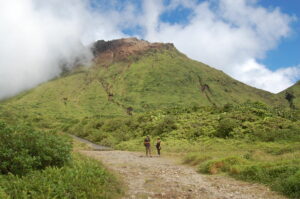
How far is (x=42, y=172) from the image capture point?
10953 mm

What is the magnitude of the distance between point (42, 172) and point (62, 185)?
167 cm

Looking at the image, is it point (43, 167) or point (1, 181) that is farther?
point (43, 167)

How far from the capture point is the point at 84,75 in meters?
175

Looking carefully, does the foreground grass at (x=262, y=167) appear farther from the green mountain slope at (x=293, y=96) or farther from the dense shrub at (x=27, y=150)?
the green mountain slope at (x=293, y=96)

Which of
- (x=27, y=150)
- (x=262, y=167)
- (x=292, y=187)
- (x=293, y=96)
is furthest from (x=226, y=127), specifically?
(x=293, y=96)

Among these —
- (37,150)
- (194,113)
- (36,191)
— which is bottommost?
(36,191)

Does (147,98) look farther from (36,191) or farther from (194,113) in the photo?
(36,191)

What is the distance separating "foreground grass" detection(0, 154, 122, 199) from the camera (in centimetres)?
893

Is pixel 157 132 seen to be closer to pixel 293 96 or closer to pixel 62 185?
pixel 62 185

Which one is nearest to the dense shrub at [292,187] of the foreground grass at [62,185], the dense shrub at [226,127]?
the foreground grass at [62,185]

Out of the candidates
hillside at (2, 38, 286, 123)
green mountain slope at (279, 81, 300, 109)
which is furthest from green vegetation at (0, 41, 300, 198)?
green mountain slope at (279, 81, 300, 109)

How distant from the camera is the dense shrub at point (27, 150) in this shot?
34.4 ft

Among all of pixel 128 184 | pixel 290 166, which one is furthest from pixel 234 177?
pixel 128 184

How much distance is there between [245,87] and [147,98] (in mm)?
67029
